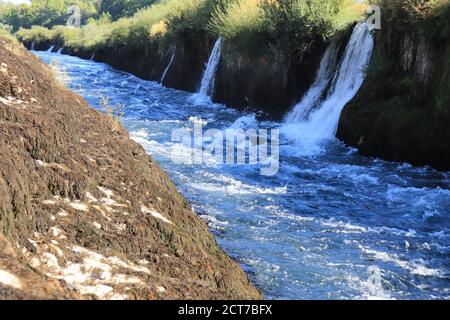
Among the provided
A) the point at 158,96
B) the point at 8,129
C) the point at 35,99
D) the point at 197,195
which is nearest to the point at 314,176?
the point at 197,195

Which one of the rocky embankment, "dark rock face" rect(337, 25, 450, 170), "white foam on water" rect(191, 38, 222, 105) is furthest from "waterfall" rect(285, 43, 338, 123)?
the rocky embankment

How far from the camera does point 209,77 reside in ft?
76.5

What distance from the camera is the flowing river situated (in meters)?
6.06

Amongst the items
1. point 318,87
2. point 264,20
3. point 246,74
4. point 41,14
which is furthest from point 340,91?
point 41,14

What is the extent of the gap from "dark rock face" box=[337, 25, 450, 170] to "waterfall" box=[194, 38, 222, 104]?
989 cm

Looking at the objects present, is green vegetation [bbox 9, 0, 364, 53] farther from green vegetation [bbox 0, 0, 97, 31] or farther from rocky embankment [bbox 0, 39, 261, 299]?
green vegetation [bbox 0, 0, 97, 31]

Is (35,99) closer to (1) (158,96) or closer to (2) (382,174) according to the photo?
(2) (382,174)

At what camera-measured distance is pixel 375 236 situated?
7.50 metres

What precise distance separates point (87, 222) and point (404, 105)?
9.04 m

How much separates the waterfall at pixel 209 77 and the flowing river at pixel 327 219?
9202 mm

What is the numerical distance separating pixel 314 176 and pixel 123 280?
7.20m

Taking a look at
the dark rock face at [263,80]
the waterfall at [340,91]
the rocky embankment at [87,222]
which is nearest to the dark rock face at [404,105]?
the waterfall at [340,91]

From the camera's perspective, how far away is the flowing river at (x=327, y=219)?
6.06 metres

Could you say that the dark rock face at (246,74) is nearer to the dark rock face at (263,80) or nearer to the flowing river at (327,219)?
the dark rock face at (263,80)
